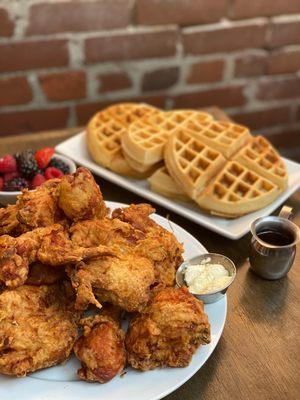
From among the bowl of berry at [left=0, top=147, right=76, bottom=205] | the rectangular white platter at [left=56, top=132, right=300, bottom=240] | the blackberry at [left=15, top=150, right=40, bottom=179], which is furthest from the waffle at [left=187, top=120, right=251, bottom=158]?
the blackberry at [left=15, top=150, right=40, bottom=179]

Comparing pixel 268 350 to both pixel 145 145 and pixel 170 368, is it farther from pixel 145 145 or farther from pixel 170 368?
pixel 145 145

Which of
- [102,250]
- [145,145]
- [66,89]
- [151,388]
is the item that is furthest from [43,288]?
[66,89]

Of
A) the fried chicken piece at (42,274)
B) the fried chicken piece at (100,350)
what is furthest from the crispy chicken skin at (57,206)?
Result: the fried chicken piece at (100,350)

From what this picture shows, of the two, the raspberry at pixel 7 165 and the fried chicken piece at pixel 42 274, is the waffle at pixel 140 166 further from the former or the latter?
the fried chicken piece at pixel 42 274

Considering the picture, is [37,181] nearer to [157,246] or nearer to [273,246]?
[157,246]

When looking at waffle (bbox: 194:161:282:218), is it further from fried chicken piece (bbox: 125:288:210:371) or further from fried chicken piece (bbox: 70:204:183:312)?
fried chicken piece (bbox: 125:288:210:371)

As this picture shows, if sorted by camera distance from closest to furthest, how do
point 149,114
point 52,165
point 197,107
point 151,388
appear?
point 151,388
point 52,165
point 149,114
point 197,107
